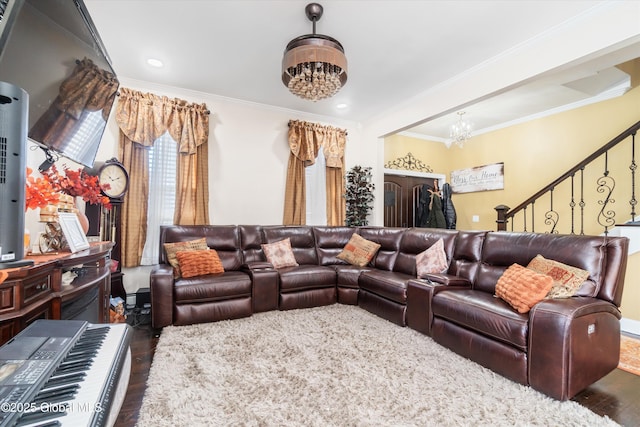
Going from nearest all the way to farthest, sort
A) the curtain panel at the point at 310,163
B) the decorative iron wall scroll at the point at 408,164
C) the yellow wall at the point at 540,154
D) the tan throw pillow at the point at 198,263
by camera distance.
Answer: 1. the tan throw pillow at the point at 198,263
2. the yellow wall at the point at 540,154
3. the curtain panel at the point at 310,163
4. the decorative iron wall scroll at the point at 408,164

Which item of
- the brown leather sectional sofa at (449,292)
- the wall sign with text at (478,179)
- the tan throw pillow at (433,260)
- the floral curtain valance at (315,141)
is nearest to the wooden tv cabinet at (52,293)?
the brown leather sectional sofa at (449,292)

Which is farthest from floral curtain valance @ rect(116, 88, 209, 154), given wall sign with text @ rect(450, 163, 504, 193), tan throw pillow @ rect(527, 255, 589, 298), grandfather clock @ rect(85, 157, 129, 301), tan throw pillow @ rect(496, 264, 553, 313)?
wall sign with text @ rect(450, 163, 504, 193)

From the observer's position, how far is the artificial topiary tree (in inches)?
188

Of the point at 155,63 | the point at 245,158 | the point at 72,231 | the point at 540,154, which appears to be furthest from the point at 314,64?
the point at 540,154

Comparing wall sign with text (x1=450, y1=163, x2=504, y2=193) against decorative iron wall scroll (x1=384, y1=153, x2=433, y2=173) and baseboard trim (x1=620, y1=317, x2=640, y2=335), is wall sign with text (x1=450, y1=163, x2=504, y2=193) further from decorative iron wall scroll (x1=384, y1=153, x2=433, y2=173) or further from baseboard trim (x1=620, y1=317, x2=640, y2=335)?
baseboard trim (x1=620, y1=317, x2=640, y2=335)

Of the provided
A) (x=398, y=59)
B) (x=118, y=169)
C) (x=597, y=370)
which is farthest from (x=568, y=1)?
(x=118, y=169)

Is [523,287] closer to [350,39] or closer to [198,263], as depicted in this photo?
[350,39]

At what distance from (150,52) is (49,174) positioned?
1635 mm

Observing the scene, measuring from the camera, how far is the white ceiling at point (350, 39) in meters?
2.25

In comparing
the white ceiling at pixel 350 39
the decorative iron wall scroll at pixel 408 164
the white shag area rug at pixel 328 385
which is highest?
the white ceiling at pixel 350 39

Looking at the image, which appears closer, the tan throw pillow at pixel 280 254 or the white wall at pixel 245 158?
the tan throw pillow at pixel 280 254

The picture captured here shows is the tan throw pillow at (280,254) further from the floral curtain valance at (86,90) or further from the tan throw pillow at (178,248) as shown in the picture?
the floral curtain valance at (86,90)

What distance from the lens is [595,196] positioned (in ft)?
12.9

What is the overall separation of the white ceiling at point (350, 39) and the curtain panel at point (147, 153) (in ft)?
1.06
